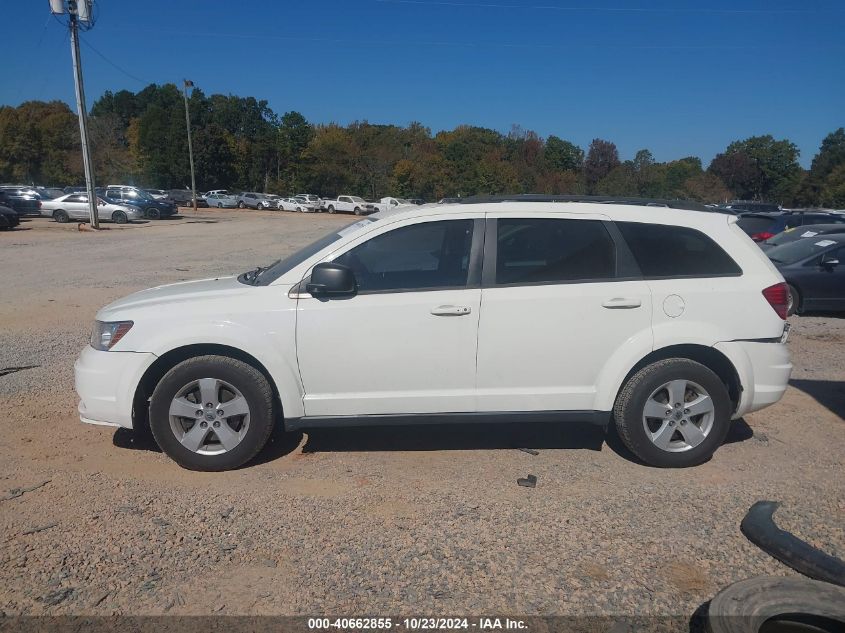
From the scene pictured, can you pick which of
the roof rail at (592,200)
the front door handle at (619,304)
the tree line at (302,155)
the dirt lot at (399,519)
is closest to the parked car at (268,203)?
the tree line at (302,155)

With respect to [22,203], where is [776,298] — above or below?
above

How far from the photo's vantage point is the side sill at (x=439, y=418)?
15.1ft

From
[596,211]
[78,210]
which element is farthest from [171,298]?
[78,210]

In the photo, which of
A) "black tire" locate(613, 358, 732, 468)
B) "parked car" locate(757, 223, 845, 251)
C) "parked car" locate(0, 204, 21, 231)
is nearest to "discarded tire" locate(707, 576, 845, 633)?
"black tire" locate(613, 358, 732, 468)

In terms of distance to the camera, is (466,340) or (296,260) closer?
(466,340)

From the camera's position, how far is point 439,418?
4.63m

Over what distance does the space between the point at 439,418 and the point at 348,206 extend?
186 feet

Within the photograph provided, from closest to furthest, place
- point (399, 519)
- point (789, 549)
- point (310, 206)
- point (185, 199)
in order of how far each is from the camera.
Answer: point (789, 549), point (399, 519), point (310, 206), point (185, 199)

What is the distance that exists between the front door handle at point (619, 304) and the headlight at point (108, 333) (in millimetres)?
3195

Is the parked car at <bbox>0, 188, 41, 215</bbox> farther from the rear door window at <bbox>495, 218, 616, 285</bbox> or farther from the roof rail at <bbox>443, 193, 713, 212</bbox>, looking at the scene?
the rear door window at <bbox>495, 218, 616, 285</bbox>

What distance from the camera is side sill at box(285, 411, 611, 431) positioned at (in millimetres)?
4590

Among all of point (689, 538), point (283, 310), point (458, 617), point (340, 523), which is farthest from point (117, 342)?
point (689, 538)

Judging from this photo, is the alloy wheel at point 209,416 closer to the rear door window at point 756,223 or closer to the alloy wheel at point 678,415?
the alloy wheel at point 678,415

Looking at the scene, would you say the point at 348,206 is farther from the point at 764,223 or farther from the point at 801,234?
the point at 801,234
